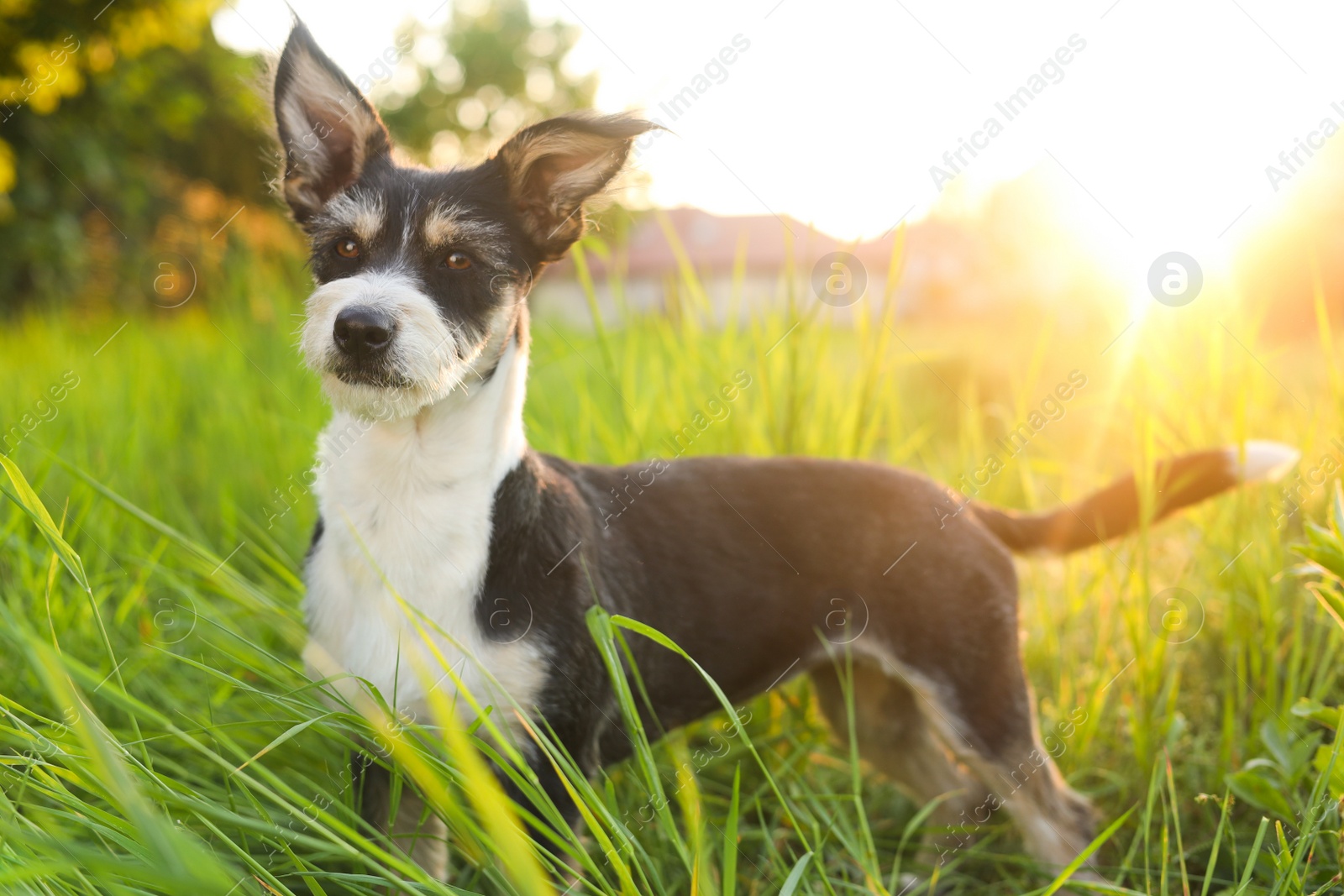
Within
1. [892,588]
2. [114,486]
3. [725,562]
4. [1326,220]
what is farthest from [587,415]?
[1326,220]

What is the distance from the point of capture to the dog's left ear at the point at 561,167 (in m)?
2.65

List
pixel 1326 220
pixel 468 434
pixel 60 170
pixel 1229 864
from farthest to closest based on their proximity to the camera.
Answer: pixel 60 170
pixel 1326 220
pixel 1229 864
pixel 468 434

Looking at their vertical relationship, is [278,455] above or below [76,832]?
above

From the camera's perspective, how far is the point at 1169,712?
127 inches

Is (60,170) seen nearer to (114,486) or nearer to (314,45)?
(114,486)

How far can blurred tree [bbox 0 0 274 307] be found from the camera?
10453 mm

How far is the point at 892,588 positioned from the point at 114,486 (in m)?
3.78

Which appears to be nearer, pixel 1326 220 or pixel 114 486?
pixel 114 486

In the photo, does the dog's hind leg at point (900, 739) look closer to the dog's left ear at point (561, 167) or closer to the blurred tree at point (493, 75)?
the dog's left ear at point (561, 167)

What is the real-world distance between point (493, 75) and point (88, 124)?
20.9 meters

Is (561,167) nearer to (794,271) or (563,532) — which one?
(563,532)

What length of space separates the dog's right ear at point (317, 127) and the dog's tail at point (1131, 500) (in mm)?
2708

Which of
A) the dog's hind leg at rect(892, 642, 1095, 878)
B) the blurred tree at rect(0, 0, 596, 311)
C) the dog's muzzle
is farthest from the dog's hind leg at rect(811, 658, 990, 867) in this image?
the blurred tree at rect(0, 0, 596, 311)

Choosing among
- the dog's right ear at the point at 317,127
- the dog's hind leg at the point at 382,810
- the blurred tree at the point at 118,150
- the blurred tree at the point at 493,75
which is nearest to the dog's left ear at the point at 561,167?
the dog's right ear at the point at 317,127
